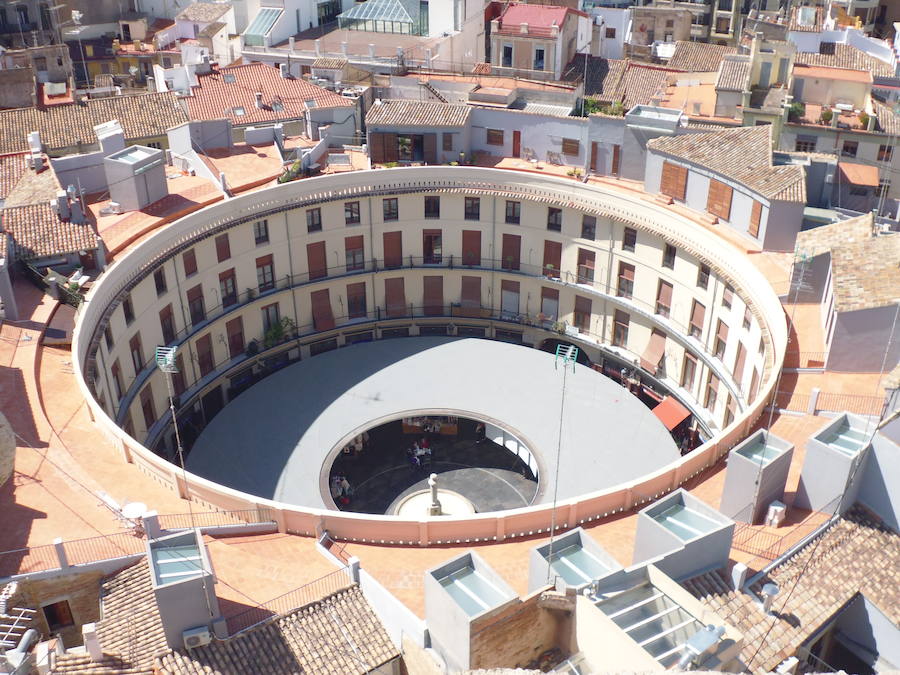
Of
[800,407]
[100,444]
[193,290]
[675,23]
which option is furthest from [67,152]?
[675,23]

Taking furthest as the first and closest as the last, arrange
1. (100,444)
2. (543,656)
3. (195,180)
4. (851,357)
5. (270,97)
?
1. (270,97)
2. (195,180)
3. (851,357)
4. (100,444)
5. (543,656)

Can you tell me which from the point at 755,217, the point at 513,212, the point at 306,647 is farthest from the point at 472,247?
the point at 306,647

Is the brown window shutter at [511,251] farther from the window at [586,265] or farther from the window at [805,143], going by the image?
the window at [805,143]

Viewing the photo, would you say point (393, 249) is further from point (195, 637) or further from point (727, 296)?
point (195, 637)

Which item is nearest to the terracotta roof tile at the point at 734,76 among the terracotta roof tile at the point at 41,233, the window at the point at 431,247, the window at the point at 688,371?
the window at the point at 688,371

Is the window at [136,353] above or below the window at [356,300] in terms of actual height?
above

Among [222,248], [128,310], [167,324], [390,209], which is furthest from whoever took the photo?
[390,209]

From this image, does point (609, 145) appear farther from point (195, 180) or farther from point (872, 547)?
point (872, 547)
